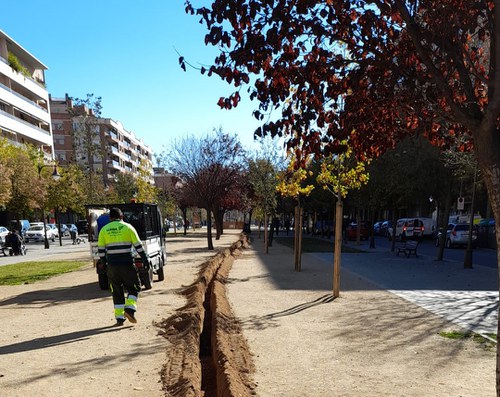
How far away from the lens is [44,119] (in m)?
53.9

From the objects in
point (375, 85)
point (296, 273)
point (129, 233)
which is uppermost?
point (375, 85)

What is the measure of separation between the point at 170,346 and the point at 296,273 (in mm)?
8182

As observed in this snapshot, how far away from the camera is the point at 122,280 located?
7199 mm

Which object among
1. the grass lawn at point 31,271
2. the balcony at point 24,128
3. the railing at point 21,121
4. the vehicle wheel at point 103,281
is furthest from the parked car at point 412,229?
the railing at point 21,121

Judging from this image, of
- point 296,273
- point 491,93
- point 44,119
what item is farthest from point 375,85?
point 44,119

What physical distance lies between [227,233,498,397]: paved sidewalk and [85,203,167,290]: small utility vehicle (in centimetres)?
203

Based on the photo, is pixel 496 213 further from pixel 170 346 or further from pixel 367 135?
pixel 170 346

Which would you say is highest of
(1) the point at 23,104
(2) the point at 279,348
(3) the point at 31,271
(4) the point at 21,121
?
(1) the point at 23,104

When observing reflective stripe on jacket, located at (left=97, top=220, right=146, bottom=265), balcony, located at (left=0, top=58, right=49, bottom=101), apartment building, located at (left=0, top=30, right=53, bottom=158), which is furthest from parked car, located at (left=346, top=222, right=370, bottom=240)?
balcony, located at (left=0, top=58, right=49, bottom=101)

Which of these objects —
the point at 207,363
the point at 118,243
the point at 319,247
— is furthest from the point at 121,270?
the point at 319,247

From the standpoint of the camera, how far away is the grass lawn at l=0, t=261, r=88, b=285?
42.8ft

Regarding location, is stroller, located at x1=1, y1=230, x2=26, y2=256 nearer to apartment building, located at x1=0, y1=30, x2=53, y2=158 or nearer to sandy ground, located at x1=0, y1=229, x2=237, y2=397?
sandy ground, located at x1=0, y1=229, x2=237, y2=397

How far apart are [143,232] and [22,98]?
4398cm

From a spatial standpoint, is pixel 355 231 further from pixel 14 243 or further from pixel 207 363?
pixel 207 363
